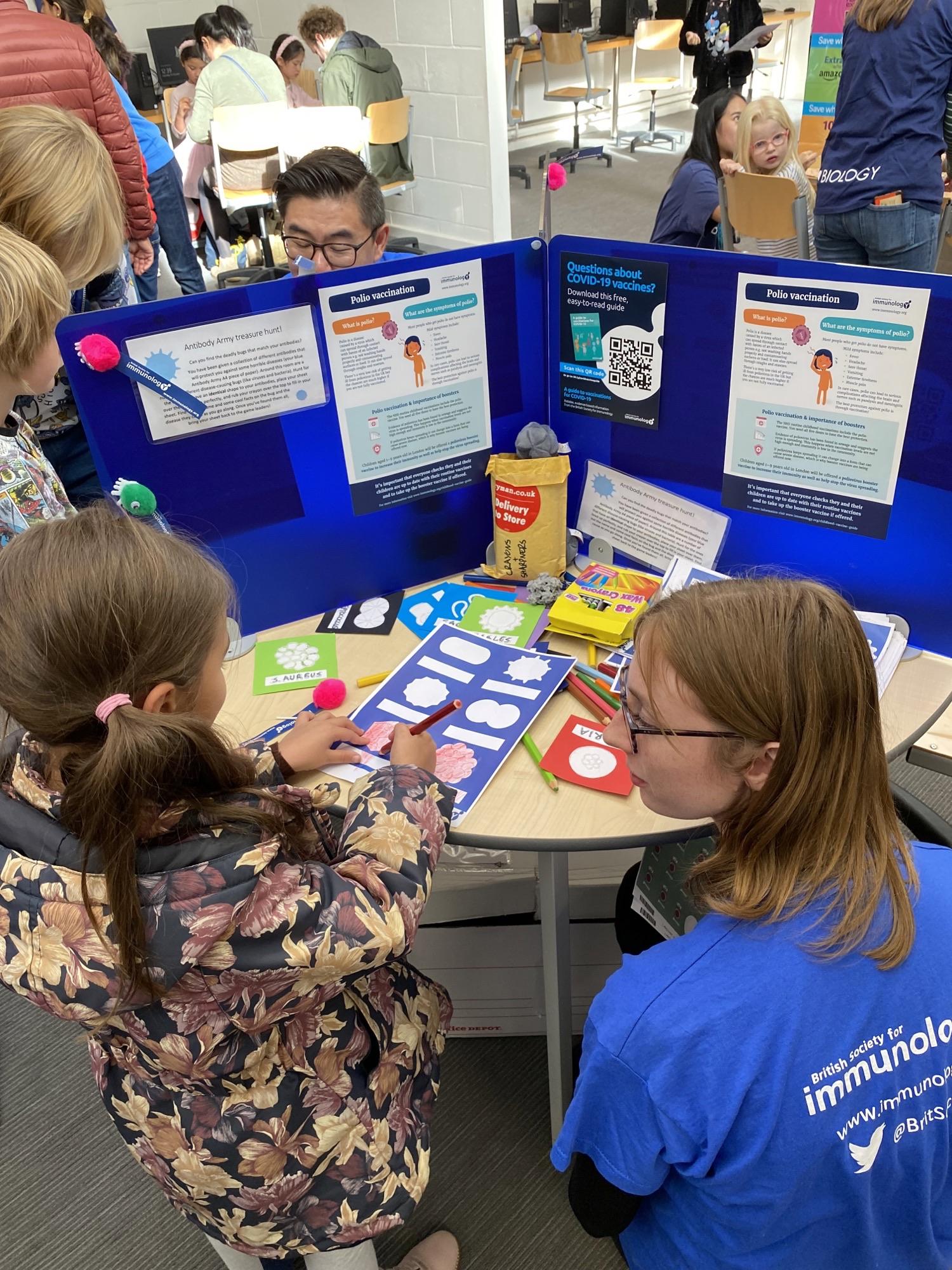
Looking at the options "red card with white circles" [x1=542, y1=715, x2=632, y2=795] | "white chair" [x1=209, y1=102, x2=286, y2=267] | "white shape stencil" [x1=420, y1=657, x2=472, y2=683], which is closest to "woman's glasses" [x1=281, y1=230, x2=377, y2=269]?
"white shape stencil" [x1=420, y1=657, x2=472, y2=683]

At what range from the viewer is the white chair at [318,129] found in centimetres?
436

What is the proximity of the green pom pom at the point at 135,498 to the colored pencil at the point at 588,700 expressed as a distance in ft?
2.18

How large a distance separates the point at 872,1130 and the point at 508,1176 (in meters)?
0.93

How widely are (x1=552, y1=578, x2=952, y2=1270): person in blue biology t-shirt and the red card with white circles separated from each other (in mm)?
250

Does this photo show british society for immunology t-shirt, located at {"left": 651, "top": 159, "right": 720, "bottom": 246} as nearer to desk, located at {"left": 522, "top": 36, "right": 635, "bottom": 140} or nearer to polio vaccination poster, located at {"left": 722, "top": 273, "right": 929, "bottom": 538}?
polio vaccination poster, located at {"left": 722, "top": 273, "right": 929, "bottom": 538}

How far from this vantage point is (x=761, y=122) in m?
3.17

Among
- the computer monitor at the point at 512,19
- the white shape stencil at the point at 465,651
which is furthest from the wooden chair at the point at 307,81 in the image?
the white shape stencil at the point at 465,651

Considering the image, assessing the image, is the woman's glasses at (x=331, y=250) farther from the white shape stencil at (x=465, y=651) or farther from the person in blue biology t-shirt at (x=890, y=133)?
the person in blue biology t-shirt at (x=890, y=133)

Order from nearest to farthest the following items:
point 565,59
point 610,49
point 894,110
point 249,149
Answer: point 894,110, point 249,149, point 565,59, point 610,49

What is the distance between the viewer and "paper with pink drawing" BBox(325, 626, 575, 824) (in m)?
1.20

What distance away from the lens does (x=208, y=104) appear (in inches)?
178

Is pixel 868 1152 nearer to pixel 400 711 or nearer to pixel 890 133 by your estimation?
pixel 400 711

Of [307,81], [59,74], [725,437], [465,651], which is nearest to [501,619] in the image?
[465,651]

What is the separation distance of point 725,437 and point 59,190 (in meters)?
1.26
